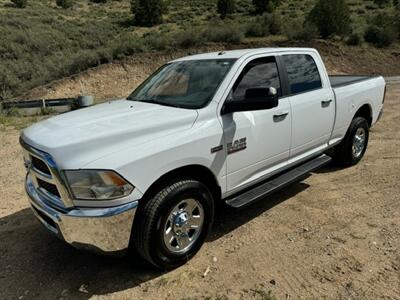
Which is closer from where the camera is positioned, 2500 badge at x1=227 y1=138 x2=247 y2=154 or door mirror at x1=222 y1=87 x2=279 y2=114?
door mirror at x1=222 y1=87 x2=279 y2=114

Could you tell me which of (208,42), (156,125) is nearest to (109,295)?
(156,125)

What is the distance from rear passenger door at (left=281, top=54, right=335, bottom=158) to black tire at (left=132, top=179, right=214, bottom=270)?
5.26 ft

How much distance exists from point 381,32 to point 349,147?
23475 mm

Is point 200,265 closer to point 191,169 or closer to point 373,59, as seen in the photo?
point 191,169

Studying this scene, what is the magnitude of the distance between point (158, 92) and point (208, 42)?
75.0ft

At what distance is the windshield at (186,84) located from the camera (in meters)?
3.93

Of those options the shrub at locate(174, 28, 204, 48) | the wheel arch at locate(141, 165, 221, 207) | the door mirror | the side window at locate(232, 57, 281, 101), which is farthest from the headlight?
the shrub at locate(174, 28, 204, 48)

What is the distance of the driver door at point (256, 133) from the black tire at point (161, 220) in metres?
0.47

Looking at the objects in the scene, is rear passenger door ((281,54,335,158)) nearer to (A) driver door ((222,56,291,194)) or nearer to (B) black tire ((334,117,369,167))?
(A) driver door ((222,56,291,194))

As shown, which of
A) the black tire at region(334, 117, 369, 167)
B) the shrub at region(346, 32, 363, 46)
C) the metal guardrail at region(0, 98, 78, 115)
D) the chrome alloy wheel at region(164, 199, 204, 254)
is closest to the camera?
the chrome alloy wheel at region(164, 199, 204, 254)

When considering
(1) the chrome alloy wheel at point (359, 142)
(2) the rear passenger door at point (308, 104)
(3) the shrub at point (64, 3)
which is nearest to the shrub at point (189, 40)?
(1) the chrome alloy wheel at point (359, 142)

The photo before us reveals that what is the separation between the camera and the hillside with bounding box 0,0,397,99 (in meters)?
23.8

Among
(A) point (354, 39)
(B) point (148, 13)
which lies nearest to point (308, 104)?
(A) point (354, 39)

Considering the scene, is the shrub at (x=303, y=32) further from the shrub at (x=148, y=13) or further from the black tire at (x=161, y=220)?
the black tire at (x=161, y=220)
